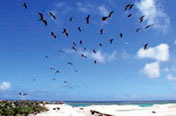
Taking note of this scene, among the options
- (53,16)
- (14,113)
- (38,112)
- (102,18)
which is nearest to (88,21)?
(102,18)

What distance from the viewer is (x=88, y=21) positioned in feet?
48.2

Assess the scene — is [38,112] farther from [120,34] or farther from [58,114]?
[120,34]

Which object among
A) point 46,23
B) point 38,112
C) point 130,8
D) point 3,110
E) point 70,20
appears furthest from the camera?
point 38,112

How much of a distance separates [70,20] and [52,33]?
4.15 ft

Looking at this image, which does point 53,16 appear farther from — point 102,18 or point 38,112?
point 38,112

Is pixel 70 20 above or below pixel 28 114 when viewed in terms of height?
above

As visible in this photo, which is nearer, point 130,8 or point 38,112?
point 130,8

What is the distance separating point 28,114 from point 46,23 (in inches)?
602

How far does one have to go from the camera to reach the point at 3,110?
2503 centimetres

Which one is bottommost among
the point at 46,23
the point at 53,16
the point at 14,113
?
the point at 14,113

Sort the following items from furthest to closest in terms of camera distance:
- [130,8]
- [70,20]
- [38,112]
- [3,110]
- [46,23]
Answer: [38,112] → [3,110] → [70,20] → [130,8] → [46,23]

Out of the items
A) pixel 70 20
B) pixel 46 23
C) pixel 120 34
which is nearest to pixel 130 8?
pixel 120 34

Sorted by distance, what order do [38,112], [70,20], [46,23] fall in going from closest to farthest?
1. [46,23]
2. [70,20]
3. [38,112]

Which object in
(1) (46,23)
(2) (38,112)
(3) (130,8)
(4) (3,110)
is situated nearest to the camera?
(1) (46,23)
